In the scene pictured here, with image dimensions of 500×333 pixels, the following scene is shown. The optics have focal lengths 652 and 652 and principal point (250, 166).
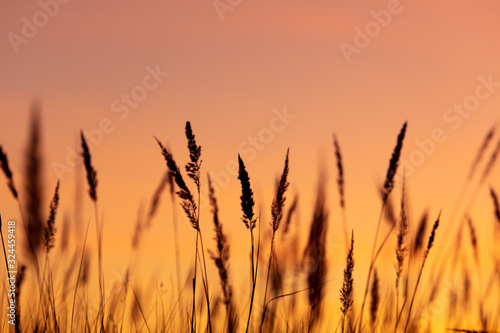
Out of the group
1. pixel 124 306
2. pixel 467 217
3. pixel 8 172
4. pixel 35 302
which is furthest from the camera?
pixel 467 217

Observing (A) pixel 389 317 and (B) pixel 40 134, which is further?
(A) pixel 389 317

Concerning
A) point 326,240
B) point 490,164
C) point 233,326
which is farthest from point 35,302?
point 490,164

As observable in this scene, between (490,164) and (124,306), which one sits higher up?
(490,164)

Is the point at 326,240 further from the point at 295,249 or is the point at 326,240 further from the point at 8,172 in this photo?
the point at 8,172

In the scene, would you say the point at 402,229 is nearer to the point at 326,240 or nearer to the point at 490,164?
the point at 326,240

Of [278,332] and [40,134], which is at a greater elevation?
[40,134]

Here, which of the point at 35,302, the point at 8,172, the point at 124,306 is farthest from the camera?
the point at 124,306

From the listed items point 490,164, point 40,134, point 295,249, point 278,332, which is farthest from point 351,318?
point 40,134

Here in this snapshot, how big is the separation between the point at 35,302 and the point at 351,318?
175 centimetres

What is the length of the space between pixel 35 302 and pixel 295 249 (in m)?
1.60

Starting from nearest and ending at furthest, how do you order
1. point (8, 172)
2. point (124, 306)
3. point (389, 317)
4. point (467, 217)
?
point (8, 172), point (124, 306), point (389, 317), point (467, 217)

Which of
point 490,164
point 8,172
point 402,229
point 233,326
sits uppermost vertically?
point 490,164

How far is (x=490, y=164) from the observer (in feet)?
13.1

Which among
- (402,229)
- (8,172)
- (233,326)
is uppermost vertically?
(8,172)
